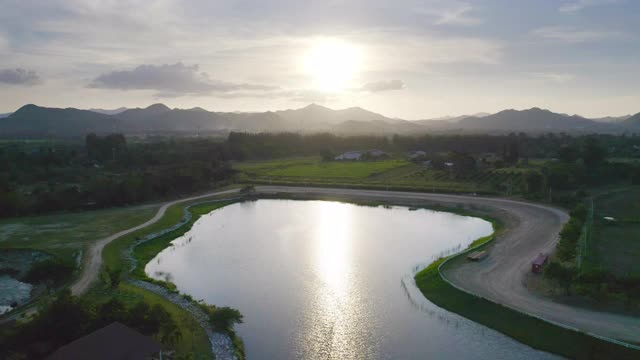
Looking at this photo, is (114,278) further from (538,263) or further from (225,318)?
(538,263)

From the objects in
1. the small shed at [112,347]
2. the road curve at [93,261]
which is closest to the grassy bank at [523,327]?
the small shed at [112,347]

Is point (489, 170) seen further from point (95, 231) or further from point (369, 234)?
point (95, 231)

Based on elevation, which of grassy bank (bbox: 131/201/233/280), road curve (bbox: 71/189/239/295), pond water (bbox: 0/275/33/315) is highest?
road curve (bbox: 71/189/239/295)

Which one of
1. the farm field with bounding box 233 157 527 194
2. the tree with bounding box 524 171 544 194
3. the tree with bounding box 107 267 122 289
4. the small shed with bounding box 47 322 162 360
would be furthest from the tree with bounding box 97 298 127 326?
the tree with bounding box 524 171 544 194

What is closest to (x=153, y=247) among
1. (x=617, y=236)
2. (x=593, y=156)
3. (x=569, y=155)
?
(x=617, y=236)

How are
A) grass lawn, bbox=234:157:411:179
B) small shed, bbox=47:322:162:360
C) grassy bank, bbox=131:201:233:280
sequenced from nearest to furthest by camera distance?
small shed, bbox=47:322:162:360
grassy bank, bbox=131:201:233:280
grass lawn, bbox=234:157:411:179

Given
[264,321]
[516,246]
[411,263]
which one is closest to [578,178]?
[516,246]

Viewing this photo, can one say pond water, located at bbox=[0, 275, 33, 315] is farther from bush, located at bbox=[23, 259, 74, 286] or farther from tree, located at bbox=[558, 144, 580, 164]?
tree, located at bbox=[558, 144, 580, 164]

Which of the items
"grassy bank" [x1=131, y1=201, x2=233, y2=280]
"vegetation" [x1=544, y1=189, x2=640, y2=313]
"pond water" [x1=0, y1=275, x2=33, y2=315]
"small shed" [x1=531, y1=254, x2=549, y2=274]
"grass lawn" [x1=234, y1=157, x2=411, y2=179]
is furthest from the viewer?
"grass lawn" [x1=234, y1=157, x2=411, y2=179]
